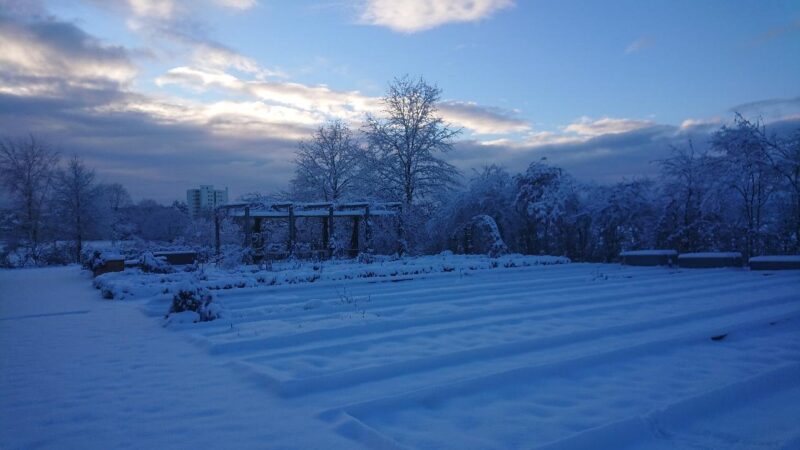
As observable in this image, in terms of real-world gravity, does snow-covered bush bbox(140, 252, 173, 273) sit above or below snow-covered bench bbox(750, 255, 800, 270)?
above

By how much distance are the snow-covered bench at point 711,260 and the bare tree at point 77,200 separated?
2415cm

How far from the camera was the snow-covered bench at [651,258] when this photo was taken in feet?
46.2

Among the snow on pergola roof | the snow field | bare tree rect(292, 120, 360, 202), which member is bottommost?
the snow field

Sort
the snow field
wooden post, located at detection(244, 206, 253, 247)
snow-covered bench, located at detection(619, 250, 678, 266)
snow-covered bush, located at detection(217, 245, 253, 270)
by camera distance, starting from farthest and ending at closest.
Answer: wooden post, located at detection(244, 206, 253, 247) < snow-covered bench, located at detection(619, 250, 678, 266) < snow-covered bush, located at detection(217, 245, 253, 270) < the snow field

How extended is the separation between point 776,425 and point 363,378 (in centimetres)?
276

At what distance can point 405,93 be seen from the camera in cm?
2373

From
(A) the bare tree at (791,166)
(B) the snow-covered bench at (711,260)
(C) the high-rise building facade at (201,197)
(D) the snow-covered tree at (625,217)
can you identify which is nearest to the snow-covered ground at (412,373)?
(B) the snow-covered bench at (711,260)

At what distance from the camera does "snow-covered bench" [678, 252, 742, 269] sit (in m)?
13.1

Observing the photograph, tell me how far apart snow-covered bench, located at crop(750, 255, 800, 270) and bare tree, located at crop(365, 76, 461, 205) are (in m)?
13.2

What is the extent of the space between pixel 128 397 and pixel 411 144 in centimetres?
2034

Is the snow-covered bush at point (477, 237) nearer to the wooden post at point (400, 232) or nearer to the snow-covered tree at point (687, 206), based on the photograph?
the wooden post at point (400, 232)

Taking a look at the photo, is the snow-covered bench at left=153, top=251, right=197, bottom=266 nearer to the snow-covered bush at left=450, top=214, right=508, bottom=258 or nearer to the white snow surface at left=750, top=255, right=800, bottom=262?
the snow-covered bush at left=450, top=214, right=508, bottom=258

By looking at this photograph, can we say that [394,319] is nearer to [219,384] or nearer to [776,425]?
[219,384]

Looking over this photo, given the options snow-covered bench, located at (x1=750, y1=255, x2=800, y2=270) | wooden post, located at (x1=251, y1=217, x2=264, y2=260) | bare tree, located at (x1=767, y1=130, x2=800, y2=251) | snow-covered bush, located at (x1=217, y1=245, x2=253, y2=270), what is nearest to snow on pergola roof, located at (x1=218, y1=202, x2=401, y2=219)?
wooden post, located at (x1=251, y1=217, x2=264, y2=260)
